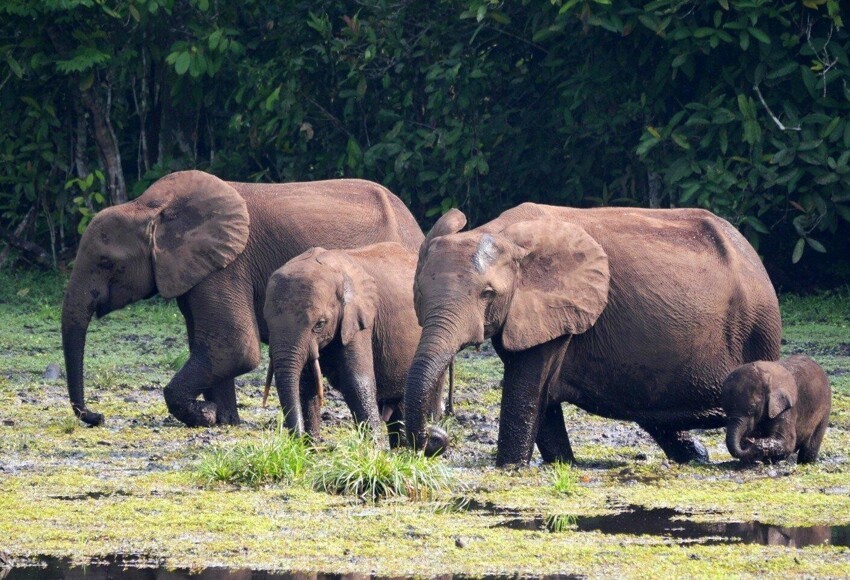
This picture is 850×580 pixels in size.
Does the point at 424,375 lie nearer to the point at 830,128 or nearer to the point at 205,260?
the point at 205,260

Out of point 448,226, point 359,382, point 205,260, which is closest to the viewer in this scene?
point 448,226

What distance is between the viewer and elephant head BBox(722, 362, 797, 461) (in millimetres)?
9938

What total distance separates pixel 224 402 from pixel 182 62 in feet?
22.8

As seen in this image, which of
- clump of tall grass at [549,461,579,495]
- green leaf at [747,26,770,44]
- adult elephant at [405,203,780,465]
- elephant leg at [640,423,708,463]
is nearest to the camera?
clump of tall grass at [549,461,579,495]

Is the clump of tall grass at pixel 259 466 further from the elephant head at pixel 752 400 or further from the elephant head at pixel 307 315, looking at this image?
the elephant head at pixel 752 400

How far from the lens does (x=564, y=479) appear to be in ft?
30.1

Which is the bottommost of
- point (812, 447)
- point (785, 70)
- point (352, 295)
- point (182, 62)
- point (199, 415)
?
point (199, 415)

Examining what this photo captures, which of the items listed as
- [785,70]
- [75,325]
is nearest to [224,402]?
[75,325]

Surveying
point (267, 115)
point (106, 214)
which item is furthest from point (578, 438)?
point (267, 115)

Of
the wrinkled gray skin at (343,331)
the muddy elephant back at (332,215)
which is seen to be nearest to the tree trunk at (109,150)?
the muddy elephant back at (332,215)

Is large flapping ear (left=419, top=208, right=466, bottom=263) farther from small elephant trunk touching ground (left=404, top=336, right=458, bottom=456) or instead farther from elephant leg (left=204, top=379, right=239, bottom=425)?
elephant leg (left=204, top=379, right=239, bottom=425)

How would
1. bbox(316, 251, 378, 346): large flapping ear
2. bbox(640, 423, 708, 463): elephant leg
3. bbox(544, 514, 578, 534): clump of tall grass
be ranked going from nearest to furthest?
bbox(544, 514, 578, 534): clump of tall grass → bbox(640, 423, 708, 463): elephant leg → bbox(316, 251, 378, 346): large flapping ear

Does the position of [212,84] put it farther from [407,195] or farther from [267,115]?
[407,195]

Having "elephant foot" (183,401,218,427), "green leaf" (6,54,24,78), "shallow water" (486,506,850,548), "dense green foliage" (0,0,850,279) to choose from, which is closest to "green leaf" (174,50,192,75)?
"dense green foliage" (0,0,850,279)
